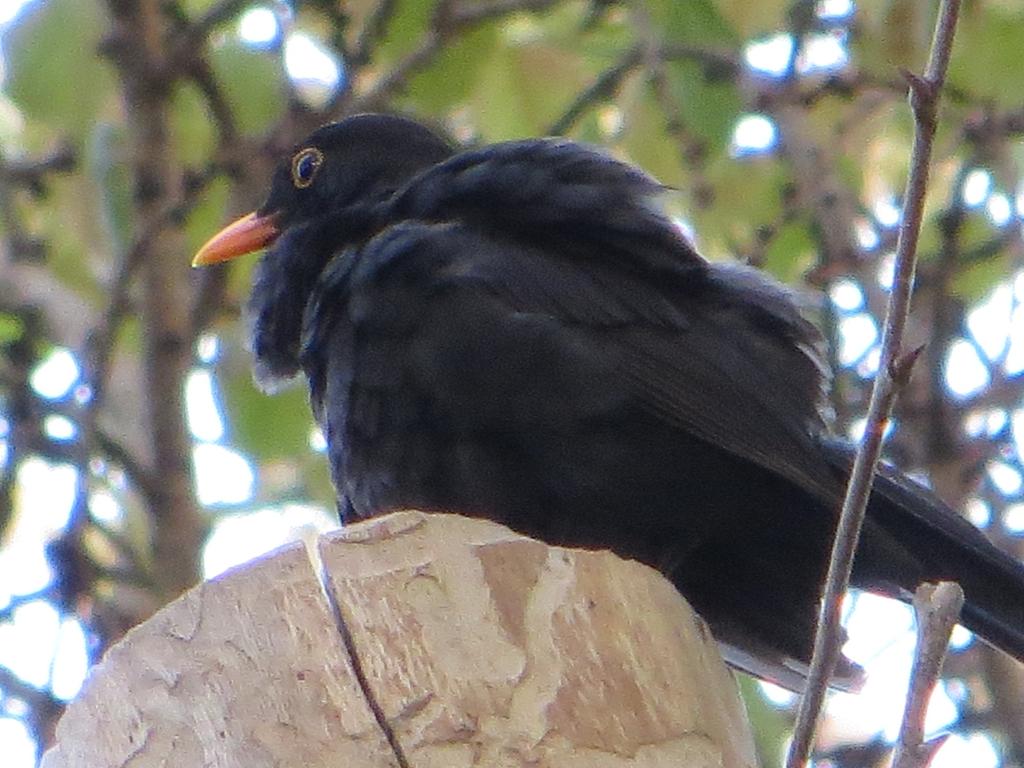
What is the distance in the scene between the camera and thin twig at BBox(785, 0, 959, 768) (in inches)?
77.4

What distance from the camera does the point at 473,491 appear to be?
3.16 metres

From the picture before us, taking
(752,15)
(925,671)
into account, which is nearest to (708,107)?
→ (752,15)

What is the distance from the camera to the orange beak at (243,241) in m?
4.21

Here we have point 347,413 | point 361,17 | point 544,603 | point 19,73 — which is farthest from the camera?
point 361,17

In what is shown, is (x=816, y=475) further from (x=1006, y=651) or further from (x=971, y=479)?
(x=971, y=479)

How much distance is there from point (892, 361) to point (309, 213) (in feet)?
7.89

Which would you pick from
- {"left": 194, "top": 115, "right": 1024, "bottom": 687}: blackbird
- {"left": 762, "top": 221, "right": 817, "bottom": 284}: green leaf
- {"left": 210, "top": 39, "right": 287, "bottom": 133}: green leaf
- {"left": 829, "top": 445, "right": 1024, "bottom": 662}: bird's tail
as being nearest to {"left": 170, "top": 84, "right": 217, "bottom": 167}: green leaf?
{"left": 210, "top": 39, "right": 287, "bottom": 133}: green leaf

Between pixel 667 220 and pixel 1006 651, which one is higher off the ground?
pixel 667 220

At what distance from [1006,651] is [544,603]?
1.18 m

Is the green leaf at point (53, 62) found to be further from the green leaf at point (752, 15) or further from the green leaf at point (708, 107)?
the green leaf at point (752, 15)

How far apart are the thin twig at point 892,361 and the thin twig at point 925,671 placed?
3.7 inches

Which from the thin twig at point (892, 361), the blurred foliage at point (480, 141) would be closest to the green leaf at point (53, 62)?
the blurred foliage at point (480, 141)

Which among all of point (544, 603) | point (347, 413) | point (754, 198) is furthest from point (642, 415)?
point (754, 198)

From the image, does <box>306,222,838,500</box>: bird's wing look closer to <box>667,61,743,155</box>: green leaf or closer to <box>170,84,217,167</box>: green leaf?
<box>667,61,743,155</box>: green leaf
